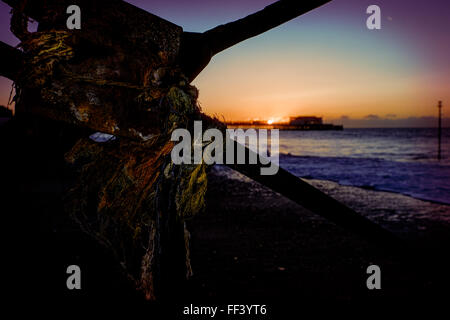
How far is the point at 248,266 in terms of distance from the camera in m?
5.04

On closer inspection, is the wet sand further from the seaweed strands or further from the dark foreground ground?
the seaweed strands

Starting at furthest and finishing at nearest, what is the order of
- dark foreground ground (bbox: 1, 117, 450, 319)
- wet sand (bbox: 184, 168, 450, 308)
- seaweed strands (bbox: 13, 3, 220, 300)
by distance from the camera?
wet sand (bbox: 184, 168, 450, 308) < dark foreground ground (bbox: 1, 117, 450, 319) < seaweed strands (bbox: 13, 3, 220, 300)

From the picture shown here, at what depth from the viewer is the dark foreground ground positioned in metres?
3.30

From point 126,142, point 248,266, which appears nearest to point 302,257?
point 248,266

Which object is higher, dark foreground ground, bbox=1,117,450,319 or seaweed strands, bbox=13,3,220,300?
seaweed strands, bbox=13,3,220,300

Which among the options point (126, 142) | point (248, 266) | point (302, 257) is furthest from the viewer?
point (302, 257)

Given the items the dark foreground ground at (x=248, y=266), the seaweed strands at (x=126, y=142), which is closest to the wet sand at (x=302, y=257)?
the dark foreground ground at (x=248, y=266)

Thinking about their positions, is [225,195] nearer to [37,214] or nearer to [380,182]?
[37,214]

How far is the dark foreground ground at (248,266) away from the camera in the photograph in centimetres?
330

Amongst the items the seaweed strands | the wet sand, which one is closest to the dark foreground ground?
the wet sand

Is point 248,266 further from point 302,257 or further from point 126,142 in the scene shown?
point 126,142

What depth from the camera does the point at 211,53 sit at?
4.03 feet
